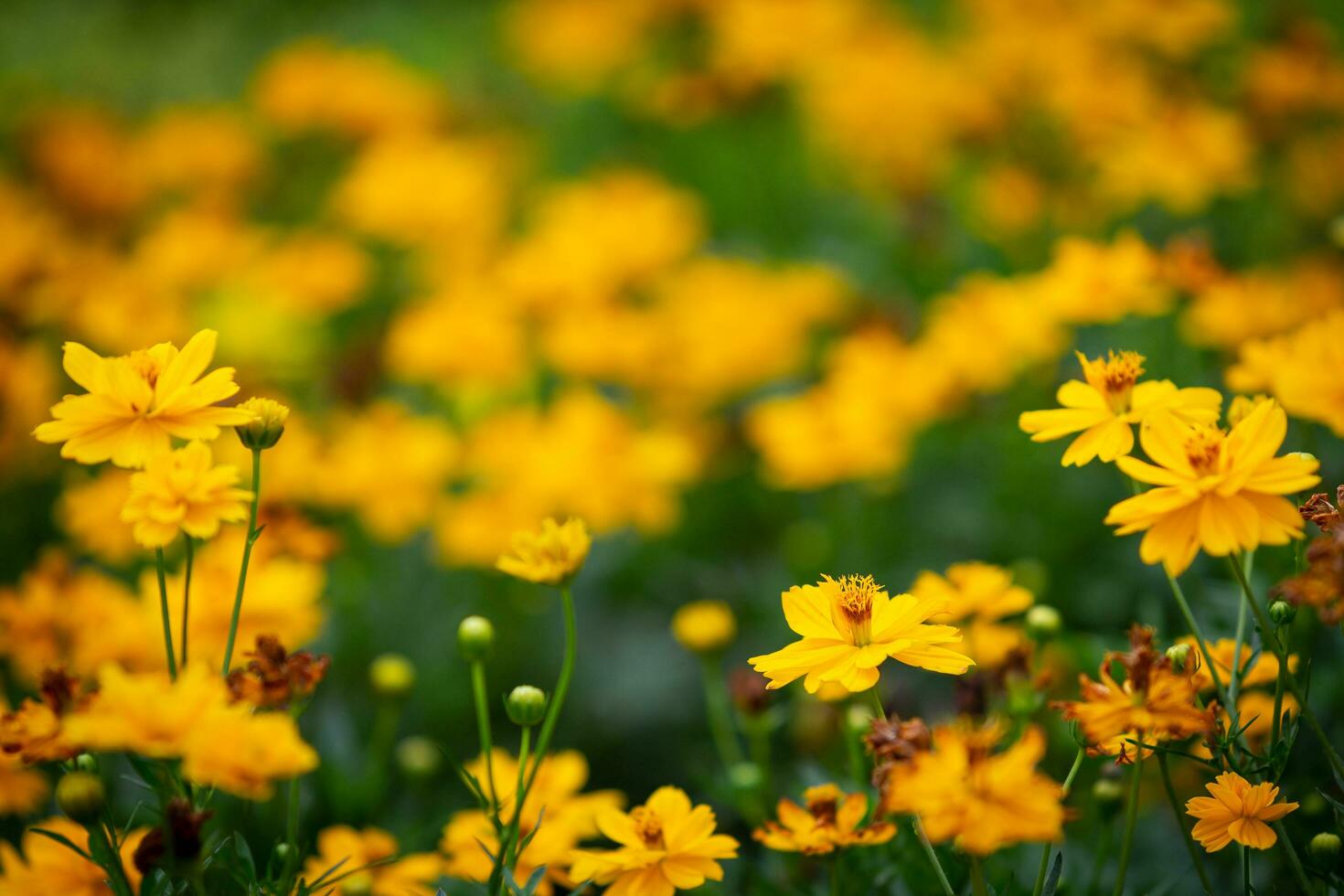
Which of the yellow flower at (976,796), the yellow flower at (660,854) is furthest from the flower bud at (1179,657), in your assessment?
the yellow flower at (660,854)

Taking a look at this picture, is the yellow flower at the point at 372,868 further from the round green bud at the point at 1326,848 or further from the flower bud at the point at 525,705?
the round green bud at the point at 1326,848

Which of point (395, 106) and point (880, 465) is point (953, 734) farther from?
point (395, 106)

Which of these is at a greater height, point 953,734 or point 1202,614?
point 953,734

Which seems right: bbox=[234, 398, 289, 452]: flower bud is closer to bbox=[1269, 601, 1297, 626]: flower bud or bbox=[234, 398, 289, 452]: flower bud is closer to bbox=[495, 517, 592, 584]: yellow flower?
bbox=[495, 517, 592, 584]: yellow flower

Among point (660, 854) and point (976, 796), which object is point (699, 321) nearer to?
point (660, 854)

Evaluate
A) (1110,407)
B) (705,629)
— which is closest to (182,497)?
(705,629)

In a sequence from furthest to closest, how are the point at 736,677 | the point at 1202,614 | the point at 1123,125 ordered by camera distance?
the point at 1123,125
the point at 1202,614
the point at 736,677

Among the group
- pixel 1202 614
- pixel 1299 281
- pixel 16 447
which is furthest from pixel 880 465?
pixel 16 447
